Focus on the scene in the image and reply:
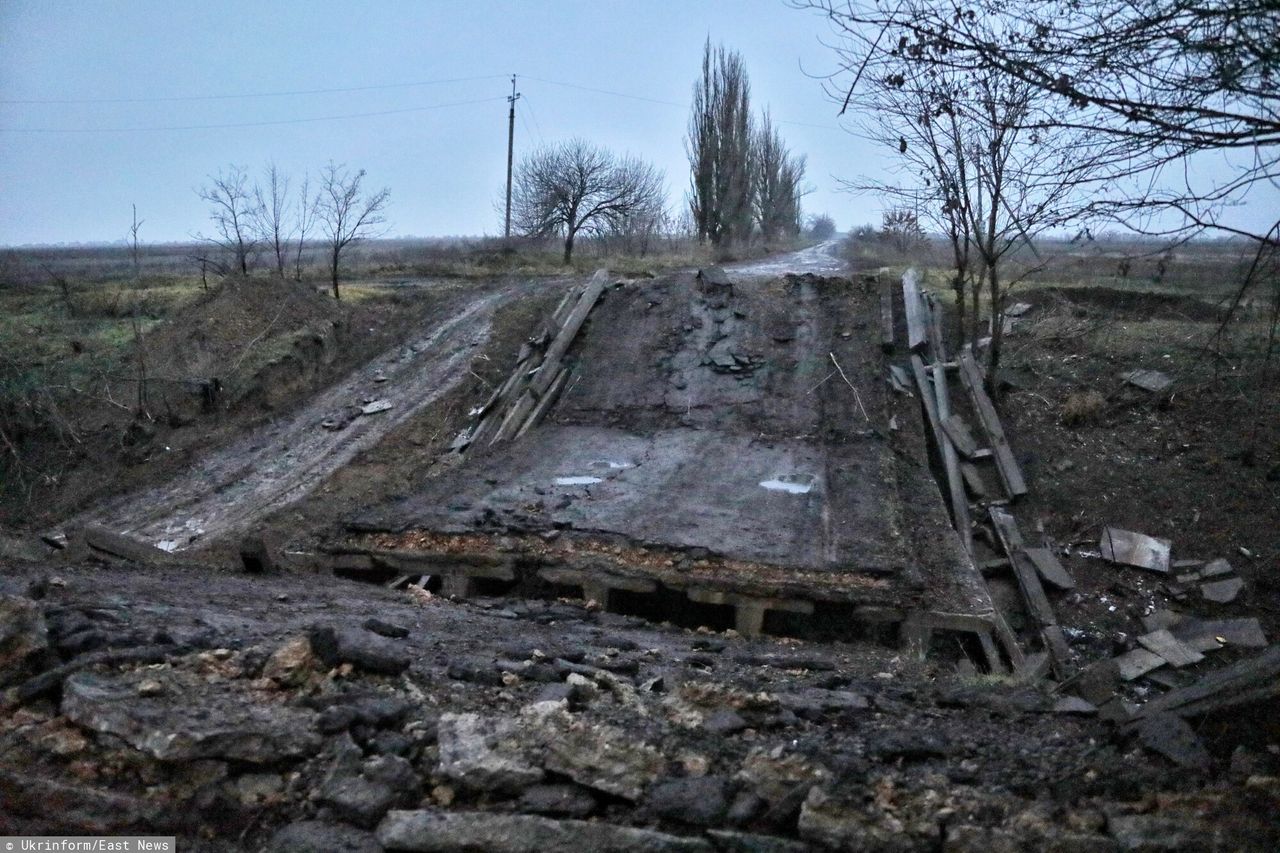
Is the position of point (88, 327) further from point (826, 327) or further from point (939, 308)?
point (939, 308)

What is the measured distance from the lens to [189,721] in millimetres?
3203

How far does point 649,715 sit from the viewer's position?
3631mm

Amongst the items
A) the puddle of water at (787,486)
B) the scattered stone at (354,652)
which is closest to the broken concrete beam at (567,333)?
the puddle of water at (787,486)

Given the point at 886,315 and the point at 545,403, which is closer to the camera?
the point at 545,403

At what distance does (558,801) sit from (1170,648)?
6.60m

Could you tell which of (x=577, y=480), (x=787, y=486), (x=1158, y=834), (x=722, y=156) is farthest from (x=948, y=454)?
(x=722, y=156)

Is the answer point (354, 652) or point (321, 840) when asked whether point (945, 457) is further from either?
point (321, 840)

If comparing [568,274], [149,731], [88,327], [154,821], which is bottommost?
[154,821]

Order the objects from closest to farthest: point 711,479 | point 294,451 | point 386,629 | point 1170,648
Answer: point 386,629
point 1170,648
point 711,479
point 294,451

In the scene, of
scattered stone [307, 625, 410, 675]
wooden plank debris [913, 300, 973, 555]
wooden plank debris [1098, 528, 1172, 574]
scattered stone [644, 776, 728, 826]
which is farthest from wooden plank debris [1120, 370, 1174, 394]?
scattered stone [307, 625, 410, 675]

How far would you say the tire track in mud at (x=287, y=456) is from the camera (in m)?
9.66

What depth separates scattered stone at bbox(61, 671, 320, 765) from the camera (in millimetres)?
3115

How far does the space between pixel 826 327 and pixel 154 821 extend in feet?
33.3

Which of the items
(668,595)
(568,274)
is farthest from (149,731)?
(568,274)
